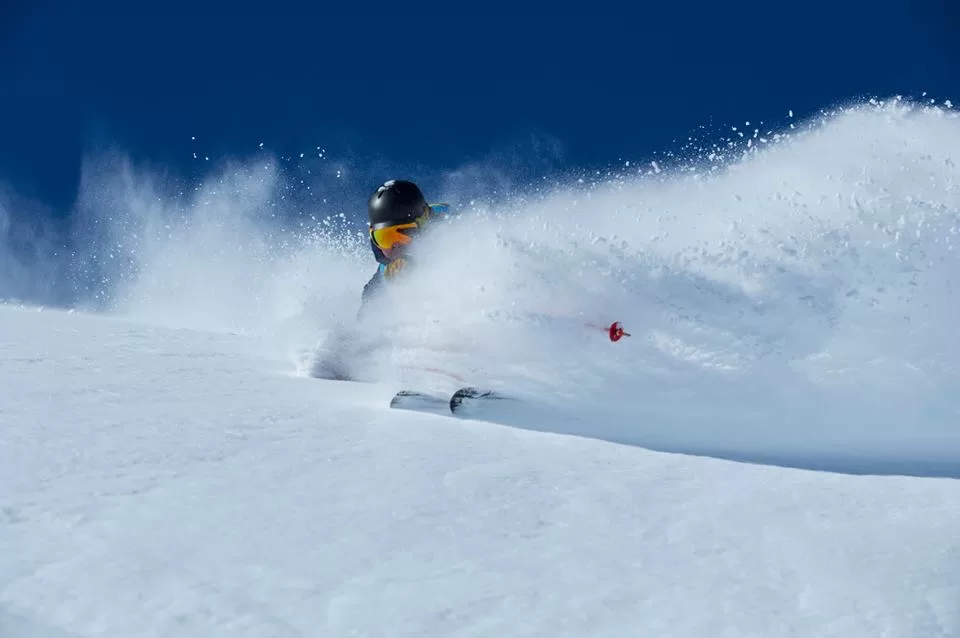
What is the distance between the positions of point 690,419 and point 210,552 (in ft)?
10.2

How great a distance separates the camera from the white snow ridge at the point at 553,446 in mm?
2061

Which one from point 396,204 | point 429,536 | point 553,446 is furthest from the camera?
point 396,204

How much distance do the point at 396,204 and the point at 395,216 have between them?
0.33ft

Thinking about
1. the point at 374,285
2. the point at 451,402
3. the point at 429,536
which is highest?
the point at 374,285

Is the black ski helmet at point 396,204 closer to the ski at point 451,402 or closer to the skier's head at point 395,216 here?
the skier's head at point 395,216

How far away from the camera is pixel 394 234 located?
6551 millimetres

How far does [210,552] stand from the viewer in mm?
2250

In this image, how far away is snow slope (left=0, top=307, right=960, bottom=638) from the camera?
198 centimetres

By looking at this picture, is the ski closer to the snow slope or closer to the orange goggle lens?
the snow slope

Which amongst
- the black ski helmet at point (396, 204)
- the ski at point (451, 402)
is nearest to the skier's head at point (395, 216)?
the black ski helmet at point (396, 204)

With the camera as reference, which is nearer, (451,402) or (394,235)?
(451,402)

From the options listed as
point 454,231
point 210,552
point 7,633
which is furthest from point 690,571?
point 454,231

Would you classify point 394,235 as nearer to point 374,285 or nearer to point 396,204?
point 396,204

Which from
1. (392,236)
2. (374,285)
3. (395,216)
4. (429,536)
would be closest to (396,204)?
(395,216)
